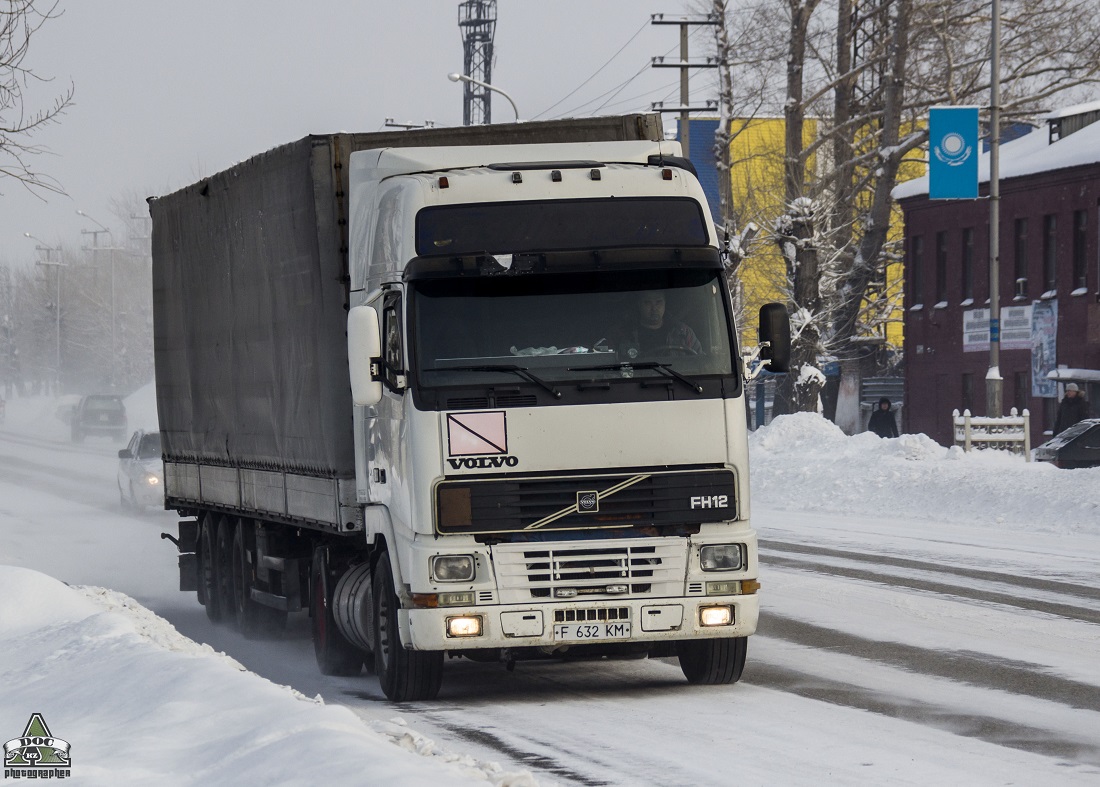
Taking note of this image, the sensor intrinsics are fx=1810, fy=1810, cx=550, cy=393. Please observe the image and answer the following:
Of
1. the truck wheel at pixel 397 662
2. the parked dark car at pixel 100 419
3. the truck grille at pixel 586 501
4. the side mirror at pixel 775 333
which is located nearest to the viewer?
the truck grille at pixel 586 501

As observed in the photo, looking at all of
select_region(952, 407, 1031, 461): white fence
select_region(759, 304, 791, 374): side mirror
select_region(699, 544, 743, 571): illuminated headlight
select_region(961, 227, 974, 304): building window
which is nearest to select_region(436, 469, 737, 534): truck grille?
select_region(699, 544, 743, 571): illuminated headlight

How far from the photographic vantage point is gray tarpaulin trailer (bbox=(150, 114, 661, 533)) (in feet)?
37.8

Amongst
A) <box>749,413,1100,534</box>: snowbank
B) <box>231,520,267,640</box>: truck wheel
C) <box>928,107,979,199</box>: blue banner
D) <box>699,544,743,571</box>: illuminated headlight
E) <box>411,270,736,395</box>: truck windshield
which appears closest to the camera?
<box>411,270,736,395</box>: truck windshield

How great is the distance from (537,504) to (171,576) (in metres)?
12.1

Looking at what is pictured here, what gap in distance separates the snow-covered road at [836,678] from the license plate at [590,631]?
41 centimetres

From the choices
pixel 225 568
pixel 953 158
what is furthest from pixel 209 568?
pixel 953 158

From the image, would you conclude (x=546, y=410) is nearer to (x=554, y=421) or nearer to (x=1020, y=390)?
(x=554, y=421)

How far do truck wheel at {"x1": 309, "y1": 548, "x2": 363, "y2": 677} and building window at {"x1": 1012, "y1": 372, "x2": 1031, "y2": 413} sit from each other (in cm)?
3690

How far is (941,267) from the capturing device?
172ft

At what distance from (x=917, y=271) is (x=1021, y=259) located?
6.36 m

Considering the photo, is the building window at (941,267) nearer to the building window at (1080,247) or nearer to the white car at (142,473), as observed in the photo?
the building window at (1080,247)

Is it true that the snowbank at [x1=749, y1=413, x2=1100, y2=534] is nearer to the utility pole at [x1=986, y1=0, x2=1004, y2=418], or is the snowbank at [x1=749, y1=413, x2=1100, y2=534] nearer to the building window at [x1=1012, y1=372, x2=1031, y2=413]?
the utility pole at [x1=986, y1=0, x2=1004, y2=418]

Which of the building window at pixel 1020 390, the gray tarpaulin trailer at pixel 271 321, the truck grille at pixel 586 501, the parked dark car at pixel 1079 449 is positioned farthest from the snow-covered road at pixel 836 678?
the building window at pixel 1020 390

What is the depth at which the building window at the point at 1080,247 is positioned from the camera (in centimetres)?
4459
